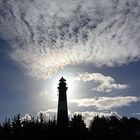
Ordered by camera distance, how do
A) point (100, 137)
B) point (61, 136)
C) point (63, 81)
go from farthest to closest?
1. point (63, 81)
2. point (100, 137)
3. point (61, 136)

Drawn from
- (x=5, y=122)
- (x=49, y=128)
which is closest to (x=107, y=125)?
(x=49, y=128)

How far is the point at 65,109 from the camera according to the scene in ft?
173

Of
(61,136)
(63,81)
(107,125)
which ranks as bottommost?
(61,136)

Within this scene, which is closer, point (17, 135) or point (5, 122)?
point (17, 135)

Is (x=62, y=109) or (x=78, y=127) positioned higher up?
(x=62, y=109)

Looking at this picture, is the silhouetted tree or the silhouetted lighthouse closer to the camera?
the silhouetted tree

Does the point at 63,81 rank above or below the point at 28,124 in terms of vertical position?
above

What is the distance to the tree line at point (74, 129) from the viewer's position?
47.8 meters

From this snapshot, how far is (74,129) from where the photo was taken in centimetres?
Result: 4981

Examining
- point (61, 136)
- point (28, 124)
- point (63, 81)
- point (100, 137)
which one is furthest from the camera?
point (63, 81)

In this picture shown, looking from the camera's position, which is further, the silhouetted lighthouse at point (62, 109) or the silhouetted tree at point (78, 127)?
the silhouetted lighthouse at point (62, 109)

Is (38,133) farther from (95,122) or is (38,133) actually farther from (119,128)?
(119,128)

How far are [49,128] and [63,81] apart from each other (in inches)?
511

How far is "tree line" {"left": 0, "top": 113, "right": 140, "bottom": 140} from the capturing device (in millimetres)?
47784
